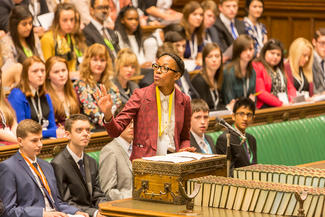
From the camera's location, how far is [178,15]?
29.1 feet

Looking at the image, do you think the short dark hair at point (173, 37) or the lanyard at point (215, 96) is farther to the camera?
the short dark hair at point (173, 37)

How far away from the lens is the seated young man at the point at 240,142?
542 cm

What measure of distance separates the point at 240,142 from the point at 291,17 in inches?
203

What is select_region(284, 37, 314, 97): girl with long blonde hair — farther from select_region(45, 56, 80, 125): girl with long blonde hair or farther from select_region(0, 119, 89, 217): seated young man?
select_region(0, 119, 89, 217): seated young man

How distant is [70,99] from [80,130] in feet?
3.87

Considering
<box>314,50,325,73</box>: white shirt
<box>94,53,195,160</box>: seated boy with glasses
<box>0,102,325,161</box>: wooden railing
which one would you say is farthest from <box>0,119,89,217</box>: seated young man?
<box>314,50,325,73</box>: white shirt

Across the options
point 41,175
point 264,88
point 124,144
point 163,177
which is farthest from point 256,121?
point 163,177

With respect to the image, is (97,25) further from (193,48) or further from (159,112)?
(159,112)

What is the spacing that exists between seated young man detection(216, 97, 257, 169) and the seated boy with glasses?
1324mm

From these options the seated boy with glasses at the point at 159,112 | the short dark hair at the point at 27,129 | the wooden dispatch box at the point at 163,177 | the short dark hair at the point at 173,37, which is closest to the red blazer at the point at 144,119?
the seated boy with glasses at the point at 159,112

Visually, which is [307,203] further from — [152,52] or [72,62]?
[152,52]

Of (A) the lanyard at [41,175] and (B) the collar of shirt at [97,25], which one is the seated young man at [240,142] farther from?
(B) the collar of shirt at [97,25]

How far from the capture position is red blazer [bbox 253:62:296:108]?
739 centimetres

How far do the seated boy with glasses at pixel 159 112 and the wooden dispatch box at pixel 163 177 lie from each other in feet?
1.21
